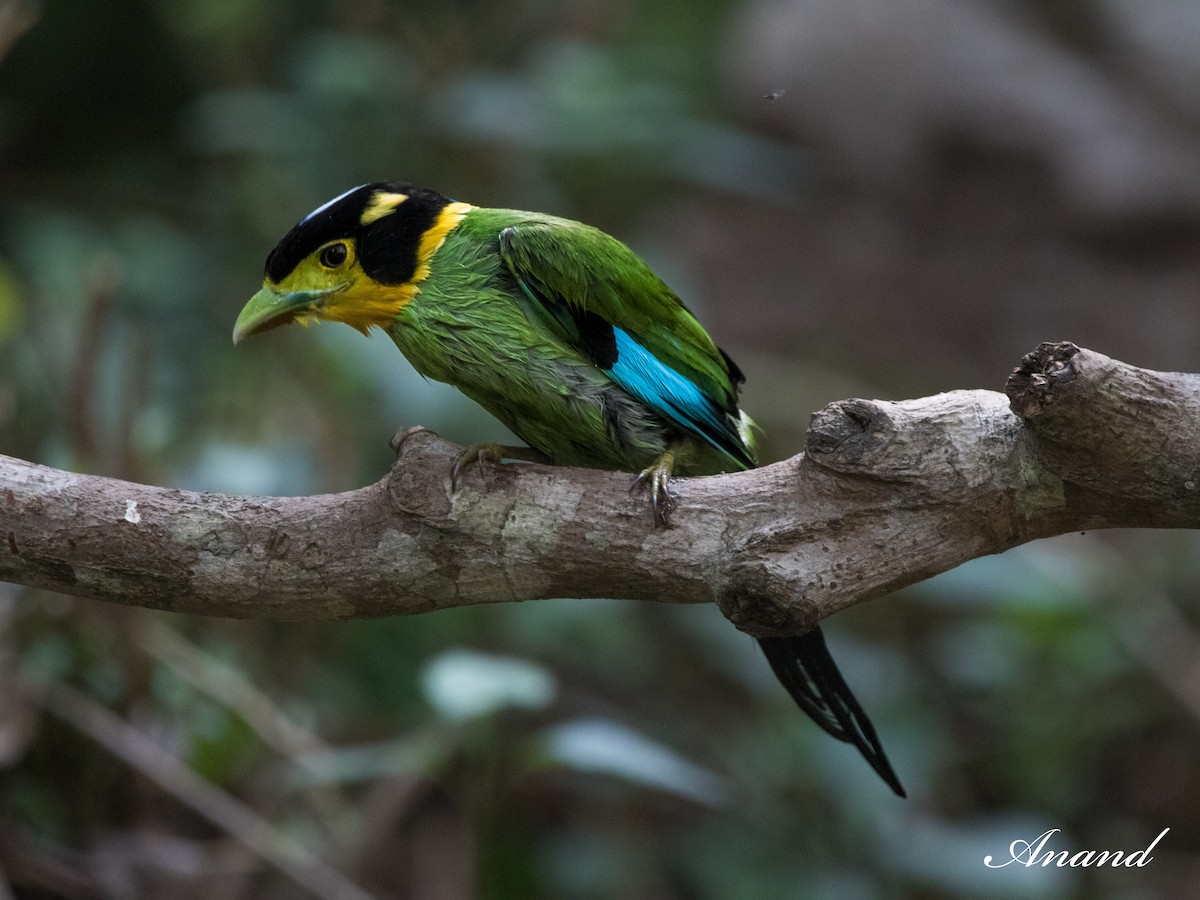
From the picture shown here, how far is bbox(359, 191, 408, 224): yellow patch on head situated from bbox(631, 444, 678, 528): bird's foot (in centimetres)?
74

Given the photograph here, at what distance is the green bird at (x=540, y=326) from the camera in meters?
2.23

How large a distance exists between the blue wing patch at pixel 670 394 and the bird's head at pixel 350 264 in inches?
15.8

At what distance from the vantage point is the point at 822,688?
217 centimetres

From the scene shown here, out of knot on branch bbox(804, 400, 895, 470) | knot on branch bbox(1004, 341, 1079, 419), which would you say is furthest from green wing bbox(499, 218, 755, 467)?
knot on branch bbox(1004, 341, 1079, 419)

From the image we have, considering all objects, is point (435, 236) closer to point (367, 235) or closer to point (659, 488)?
point (367, 235)

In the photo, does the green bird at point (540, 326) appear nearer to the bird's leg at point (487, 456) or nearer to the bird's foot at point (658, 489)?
the bird's leg at point (487, 456)

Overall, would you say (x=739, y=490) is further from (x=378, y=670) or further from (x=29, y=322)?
(x=29, y=322)

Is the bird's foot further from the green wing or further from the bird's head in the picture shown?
the bird's head

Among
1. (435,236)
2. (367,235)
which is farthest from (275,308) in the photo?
(435,236)

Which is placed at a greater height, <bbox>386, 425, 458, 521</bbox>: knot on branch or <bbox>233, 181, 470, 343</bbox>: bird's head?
<bbox>233, 181, 470, 343</bbox>: bird's head

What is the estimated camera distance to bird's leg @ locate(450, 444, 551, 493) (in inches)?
77.1

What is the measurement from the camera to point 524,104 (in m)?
4.66

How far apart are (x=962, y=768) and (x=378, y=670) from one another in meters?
2.26

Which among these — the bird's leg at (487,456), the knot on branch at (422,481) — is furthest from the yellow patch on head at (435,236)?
the knot on branch at (422,481)
